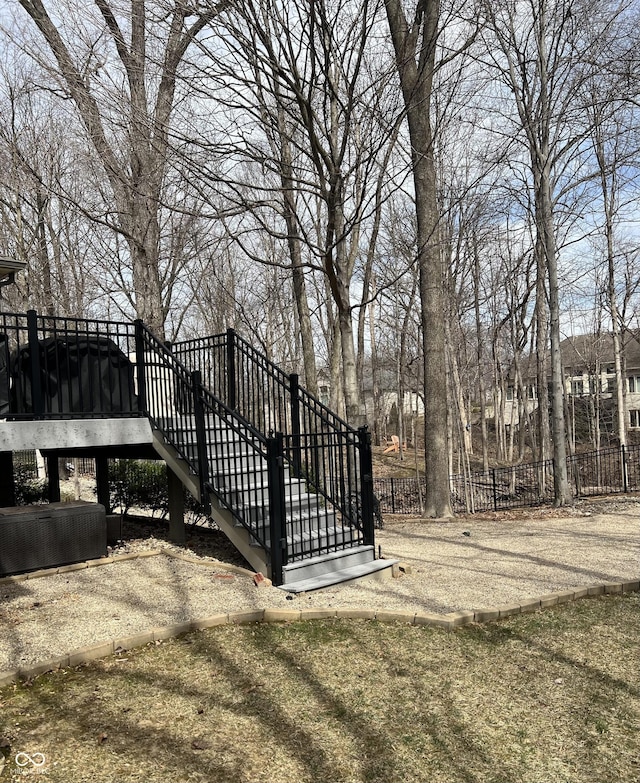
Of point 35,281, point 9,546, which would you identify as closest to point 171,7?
point 9,546

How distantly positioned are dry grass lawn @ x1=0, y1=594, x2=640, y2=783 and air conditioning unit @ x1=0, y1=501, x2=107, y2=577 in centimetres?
284

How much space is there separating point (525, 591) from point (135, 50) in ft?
26.7

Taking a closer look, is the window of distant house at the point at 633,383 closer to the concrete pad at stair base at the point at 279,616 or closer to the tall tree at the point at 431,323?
the tall tree at the point at 431,323

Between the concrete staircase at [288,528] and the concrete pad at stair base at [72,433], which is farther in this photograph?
the concrete pad at stair base at [72,433]

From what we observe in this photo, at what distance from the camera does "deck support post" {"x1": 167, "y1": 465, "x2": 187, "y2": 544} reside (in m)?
8.24

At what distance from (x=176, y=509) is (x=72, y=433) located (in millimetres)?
1818

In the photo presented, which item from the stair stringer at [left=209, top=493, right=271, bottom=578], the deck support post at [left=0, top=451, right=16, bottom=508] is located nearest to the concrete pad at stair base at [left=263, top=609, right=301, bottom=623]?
the stair stringer at [left=209, top=493, right=271, bottom=578]

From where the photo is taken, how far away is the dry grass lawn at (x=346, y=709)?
2.98 metres

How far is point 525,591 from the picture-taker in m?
5.77

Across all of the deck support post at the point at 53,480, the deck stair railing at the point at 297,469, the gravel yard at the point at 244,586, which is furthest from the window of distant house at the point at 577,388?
the deck support post at the point at 53,480

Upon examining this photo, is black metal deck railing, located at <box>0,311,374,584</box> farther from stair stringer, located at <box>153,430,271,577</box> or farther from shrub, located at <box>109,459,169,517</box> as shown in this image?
shrub, located at <box>109,459,169,517</box>

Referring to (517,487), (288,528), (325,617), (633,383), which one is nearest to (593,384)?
(633,383)

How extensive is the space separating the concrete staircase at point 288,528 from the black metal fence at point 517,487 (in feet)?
28.5

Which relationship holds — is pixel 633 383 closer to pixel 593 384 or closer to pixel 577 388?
pixel 577 388
